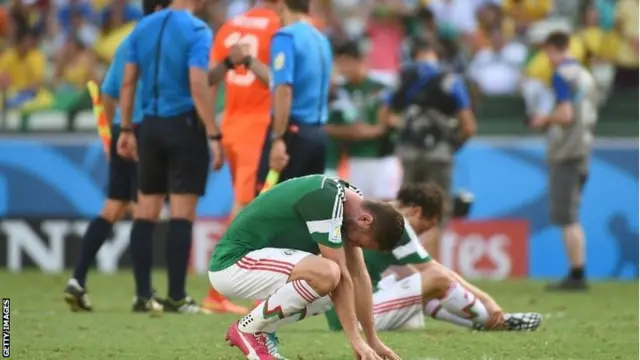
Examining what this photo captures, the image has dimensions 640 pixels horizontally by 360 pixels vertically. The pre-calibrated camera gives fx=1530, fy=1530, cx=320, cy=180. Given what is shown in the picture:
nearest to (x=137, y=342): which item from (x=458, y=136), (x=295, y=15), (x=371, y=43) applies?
(x=295, y=15)

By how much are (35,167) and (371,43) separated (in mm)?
4888

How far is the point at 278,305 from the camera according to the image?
27.8 ft

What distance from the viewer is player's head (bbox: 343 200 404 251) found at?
27.1 ft

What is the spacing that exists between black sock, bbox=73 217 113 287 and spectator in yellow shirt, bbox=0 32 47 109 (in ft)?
22.4

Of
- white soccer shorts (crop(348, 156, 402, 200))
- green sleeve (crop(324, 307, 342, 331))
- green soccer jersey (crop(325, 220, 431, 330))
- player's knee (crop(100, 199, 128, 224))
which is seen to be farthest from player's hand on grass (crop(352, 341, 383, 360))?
white soccer shorts (crop(348, 156, 402, 200))

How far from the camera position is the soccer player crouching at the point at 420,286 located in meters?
10.7

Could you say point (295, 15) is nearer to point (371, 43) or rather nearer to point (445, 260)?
point (445, 260)

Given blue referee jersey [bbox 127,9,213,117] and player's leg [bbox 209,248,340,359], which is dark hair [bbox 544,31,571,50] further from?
player's leg [bbox 209,248,340,359]

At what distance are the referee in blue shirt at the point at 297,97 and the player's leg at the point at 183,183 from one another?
1.89 ft

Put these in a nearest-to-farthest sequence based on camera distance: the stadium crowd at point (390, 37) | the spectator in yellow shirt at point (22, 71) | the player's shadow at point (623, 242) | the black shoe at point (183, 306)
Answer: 1. the black shoe at point (183, 306)
2. the player's shadow at point (623, 242)
3. the spectator in yellow shirt at point (22, 71)
4. the stadium crowd at point (390, 37)

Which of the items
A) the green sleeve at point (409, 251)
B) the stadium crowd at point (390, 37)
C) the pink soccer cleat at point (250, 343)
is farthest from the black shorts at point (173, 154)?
the stadium crowd at point (390, 37)

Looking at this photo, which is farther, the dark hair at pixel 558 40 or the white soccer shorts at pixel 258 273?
the dark hair at pixel 558 40

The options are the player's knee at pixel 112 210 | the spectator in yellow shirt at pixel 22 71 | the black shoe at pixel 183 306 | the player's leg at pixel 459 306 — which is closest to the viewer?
the player's leg at pixel 459 306

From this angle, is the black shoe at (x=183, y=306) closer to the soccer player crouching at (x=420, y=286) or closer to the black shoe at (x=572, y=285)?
the soccer player crouching at (x=420, y=286)
